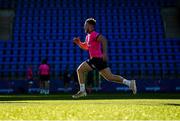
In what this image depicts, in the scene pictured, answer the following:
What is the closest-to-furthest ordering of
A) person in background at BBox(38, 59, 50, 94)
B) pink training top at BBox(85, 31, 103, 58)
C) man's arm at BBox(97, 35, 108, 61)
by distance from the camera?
man's arm at BBox(97, 35, 108, 61)
pink training top at BBox(85, 31, 103, 58)
person in background at BBox(38, 59, 50, 94)

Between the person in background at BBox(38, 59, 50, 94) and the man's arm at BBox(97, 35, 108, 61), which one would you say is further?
the person in background at BBox(38, 59, 50, 94)

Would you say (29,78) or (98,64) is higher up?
(98,64)

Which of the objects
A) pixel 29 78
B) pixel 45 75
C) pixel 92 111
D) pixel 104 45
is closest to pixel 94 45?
pixel 104 45

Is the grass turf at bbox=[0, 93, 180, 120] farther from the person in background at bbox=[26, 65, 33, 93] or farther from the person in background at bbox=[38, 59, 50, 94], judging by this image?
the person in background at bbox=[26, 65, 33, 93]

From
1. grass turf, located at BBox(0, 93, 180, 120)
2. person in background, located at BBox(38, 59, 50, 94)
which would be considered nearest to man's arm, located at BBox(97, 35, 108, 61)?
grass turf, located at BBox(0, 93, 180, 120)

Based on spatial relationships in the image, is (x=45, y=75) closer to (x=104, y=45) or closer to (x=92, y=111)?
(x=104, y=45)

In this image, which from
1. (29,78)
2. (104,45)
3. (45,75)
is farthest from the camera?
(29,78)

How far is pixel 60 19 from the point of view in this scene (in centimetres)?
2914

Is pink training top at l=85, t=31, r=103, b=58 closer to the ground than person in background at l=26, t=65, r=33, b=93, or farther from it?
farther from it

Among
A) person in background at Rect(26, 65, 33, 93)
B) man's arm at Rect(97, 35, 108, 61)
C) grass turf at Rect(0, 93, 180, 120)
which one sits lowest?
grass turf at Rect(0, 93, 180, 120)

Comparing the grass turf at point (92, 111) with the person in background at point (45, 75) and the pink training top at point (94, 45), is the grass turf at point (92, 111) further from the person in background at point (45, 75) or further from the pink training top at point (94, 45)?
the person in background at point (45, 75)

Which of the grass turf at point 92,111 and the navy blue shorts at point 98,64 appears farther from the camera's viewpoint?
the navy blue shorts at point 98,64

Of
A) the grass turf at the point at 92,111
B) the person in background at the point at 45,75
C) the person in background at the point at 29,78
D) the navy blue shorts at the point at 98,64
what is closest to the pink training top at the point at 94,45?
the navy blue shorts at the point at 98,64

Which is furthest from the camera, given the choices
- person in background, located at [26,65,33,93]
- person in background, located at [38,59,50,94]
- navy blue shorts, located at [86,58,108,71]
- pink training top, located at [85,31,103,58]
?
person in background, located at [26,65,33,93]
